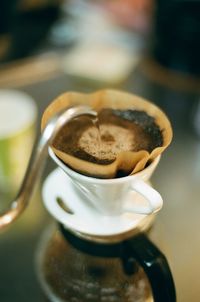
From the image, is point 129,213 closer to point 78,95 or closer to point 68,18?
point 78,95

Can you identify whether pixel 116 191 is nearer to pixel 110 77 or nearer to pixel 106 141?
pixel 106 141

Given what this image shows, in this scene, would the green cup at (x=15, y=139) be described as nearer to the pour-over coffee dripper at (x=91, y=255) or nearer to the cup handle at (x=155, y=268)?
the pour-over coffee dripper at (x=91, y=255)

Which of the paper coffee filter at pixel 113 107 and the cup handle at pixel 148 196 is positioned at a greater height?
the paper coffee filter at pixel 113 107

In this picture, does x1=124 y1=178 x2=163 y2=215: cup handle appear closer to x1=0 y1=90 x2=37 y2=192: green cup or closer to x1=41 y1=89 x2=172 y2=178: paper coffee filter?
x1=41 y1=89 x2=172 y2=178: paper coffee filter

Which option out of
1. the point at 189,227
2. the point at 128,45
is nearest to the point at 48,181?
the point at 189,227

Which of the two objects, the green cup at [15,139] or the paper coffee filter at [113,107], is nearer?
the paper coffee filter at [113,107]

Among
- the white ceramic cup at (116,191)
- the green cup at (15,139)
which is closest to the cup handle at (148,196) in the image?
the white ceramic cup at (116,191)
